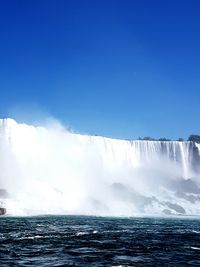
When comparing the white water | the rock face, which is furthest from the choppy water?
the white water

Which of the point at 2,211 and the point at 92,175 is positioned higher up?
the point at 92,175

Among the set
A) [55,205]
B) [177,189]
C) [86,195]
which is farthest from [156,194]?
[55,205]

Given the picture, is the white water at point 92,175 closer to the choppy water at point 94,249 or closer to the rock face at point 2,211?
the rock face at point 2,211

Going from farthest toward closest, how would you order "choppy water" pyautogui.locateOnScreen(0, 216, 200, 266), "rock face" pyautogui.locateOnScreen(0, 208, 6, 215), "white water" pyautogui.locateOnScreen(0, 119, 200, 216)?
"white water" pyautogui.locateOnScreen(0, 119, 200, 216) < "rock face" pyautogui.locateOnScreen(0, 208, 6, 215) < "choppy water" pyautogui.locateOnScreen(0, 216, 200, 266)

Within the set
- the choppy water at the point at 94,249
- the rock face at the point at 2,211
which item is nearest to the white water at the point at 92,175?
the rock face at the point at 2,211

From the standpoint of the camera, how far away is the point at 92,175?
92.0m

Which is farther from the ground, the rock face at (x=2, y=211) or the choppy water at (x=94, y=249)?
the rock face at (x=2, y=211)

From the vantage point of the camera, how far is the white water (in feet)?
258

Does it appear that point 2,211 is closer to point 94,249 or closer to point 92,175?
point 92,175

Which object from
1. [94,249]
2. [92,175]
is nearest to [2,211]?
[92,175]

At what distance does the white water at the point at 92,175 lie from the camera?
7850 cm

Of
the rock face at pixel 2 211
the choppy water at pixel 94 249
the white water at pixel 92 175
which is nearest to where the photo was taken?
the choppy water at pixel 94 249

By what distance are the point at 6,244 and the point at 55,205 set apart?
48736 millimetres

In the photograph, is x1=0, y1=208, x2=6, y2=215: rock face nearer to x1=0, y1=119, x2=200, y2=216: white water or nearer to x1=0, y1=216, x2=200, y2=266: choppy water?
x1=0, y1=119, x2=200, y2=216: white water
